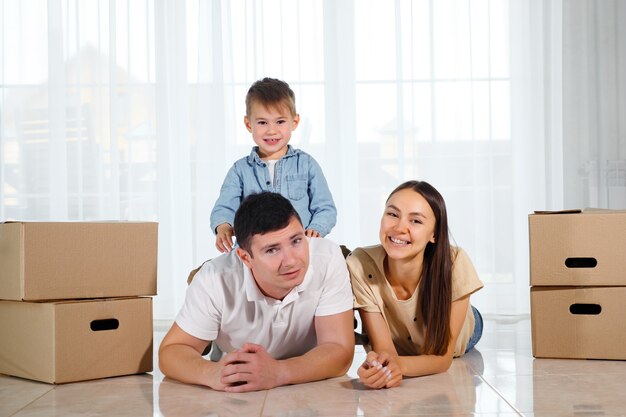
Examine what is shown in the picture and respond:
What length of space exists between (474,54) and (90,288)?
2.29 meters

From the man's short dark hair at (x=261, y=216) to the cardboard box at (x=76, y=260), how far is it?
1.25ft

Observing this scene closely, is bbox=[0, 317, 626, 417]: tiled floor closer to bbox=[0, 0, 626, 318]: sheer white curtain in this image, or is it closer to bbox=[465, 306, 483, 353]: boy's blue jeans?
bbox=[465, 306, 483, 353]: boy's blue jeans

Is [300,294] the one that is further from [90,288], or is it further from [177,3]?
[177,3]

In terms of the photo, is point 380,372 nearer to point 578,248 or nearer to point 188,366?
point 188,366

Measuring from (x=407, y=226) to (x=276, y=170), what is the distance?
1.71 feet

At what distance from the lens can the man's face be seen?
2.03 meters

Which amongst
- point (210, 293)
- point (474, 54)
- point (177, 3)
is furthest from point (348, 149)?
point (210, 293)

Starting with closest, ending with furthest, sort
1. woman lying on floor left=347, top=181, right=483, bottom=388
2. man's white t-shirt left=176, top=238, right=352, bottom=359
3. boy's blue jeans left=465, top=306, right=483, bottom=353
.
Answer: man's white t-shirt left=176, top=238, right=352, bottom=359, woman lying on floor left=347, top=181, right=483, bottom=388, boy's blue jeans left=465, top=306, right=483, bottom=353

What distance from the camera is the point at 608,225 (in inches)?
95.8

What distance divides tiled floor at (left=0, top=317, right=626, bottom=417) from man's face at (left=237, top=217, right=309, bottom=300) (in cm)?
26

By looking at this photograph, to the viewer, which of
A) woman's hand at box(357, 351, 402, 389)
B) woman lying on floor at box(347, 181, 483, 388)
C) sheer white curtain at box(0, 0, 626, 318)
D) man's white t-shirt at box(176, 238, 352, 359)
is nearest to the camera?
woman's hand at box(357, 351, 402, 389)

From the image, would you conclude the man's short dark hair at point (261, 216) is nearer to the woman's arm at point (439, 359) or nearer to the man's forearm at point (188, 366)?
the man's forearm at point (188, 366)

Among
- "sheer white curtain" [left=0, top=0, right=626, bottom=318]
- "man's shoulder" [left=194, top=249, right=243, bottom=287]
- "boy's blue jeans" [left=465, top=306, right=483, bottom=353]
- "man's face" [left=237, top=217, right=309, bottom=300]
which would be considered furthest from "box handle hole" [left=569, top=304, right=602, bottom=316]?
"sheer white curtain" [left=0, top=0, right=626, bottom=318]

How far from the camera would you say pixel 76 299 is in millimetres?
2254
